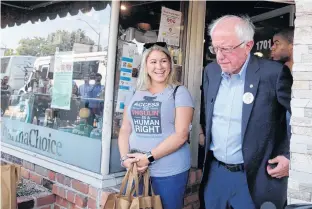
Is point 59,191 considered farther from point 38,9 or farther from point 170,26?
point 38,9

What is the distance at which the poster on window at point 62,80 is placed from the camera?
3.07m

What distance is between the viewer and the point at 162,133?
2.22 m

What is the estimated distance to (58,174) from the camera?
299 centimetres

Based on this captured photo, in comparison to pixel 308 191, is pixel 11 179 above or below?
below

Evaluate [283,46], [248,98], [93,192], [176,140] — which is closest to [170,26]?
[283,46]

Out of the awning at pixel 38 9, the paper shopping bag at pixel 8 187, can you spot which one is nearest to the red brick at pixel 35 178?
the paper shopping bag at pixel 8 187

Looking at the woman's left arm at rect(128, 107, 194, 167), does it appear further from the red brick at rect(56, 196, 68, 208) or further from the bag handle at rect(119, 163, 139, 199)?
the red brick at rect(56, 196, 68, 208)

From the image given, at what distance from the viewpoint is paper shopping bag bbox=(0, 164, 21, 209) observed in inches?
94.1

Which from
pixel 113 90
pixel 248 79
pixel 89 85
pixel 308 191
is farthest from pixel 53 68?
pixel 308 191

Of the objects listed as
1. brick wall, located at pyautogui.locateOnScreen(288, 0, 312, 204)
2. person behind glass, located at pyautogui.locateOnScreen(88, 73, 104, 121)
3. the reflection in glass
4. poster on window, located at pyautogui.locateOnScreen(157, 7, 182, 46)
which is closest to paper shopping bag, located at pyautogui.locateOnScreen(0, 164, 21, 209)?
the reflection in glass

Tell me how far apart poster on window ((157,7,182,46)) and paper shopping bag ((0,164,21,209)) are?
1.71m

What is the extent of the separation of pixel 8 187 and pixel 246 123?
1859 mm

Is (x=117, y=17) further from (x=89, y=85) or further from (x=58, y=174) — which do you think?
(x=58, y=174)

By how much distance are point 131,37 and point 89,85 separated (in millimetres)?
586
